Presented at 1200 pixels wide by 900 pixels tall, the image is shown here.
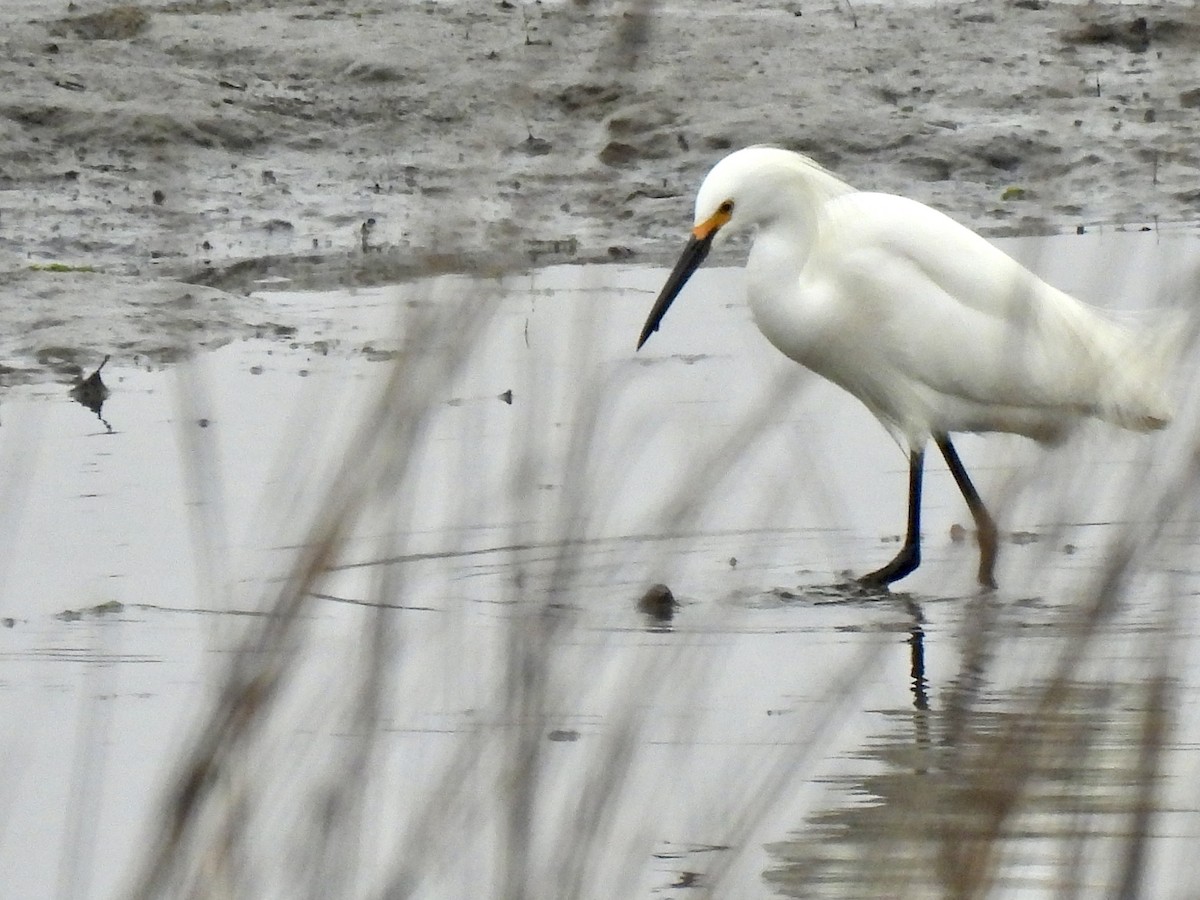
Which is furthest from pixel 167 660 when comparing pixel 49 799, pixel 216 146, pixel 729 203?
pixel 216 146

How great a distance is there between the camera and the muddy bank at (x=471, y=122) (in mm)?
8469

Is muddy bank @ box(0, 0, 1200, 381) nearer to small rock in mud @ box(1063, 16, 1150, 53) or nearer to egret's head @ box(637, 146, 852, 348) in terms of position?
small rock in mud @ box(1063, 16, 1150, 53)

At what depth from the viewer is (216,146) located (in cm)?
981

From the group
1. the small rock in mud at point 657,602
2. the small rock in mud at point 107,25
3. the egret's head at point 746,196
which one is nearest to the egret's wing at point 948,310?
the egret's head at point 746,196

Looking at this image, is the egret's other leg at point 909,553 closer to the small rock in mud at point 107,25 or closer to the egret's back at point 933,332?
the egret's back at point 933,332

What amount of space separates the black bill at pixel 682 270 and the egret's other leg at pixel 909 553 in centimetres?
72

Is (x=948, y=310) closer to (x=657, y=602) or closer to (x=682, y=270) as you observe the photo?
(x=682, y=270)

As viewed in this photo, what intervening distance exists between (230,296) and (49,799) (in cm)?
406

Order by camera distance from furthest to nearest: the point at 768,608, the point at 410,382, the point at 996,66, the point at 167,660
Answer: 1. the point at 996,66
2. the point at 768,608
3. the point at 167,660
4. the point at 410,382

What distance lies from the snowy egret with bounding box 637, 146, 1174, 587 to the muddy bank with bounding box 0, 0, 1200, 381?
193 cm

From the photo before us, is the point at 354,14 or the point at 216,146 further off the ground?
the point at 354,14

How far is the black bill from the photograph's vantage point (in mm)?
5590

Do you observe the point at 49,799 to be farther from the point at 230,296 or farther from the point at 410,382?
the point at 230,296

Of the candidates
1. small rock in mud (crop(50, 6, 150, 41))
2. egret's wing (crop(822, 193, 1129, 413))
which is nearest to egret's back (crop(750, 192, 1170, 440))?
egret's wing (crop(822, 193, 1129, 413))
